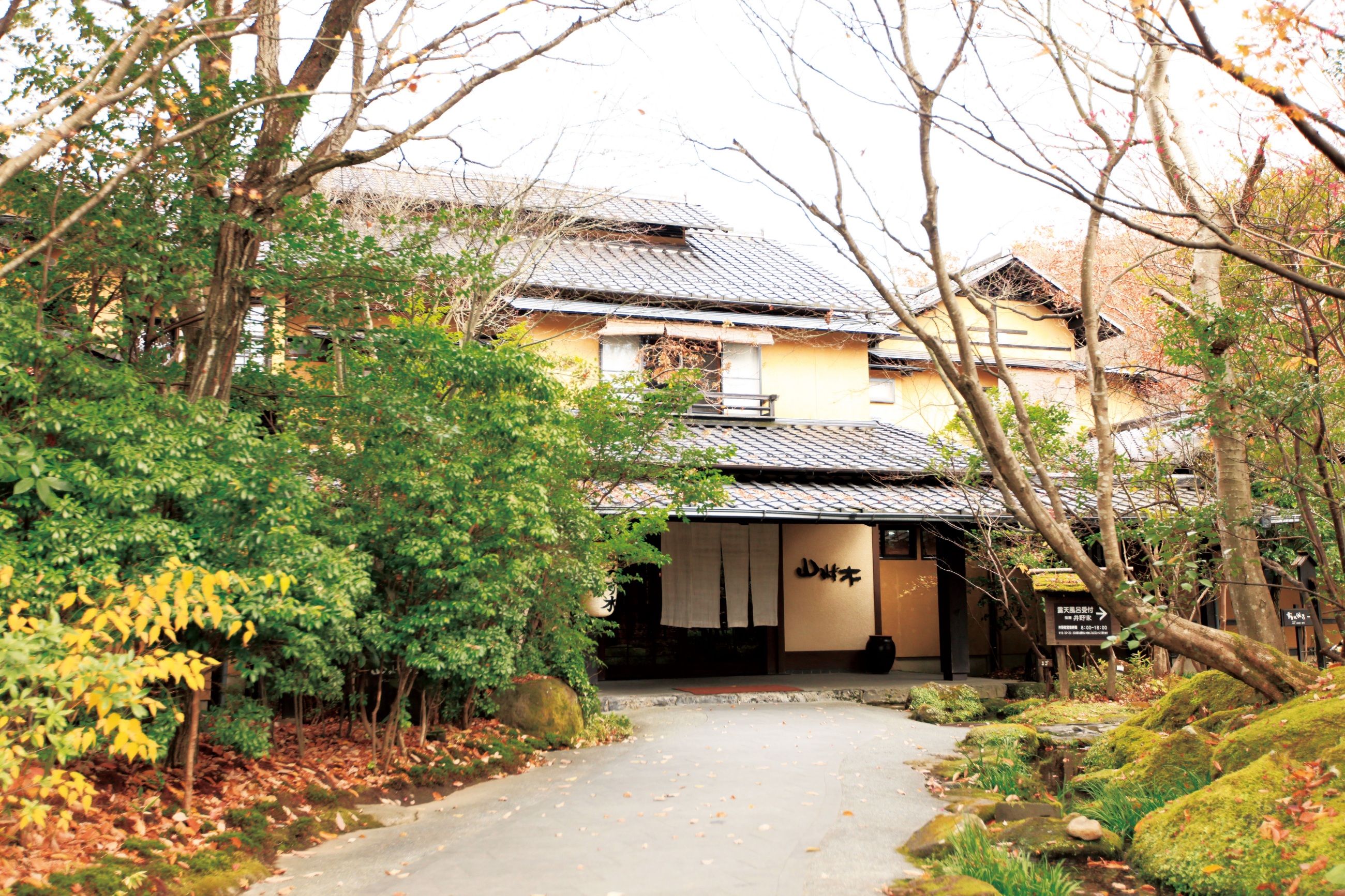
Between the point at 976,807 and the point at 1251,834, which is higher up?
the point at 1251,834

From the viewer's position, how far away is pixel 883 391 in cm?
1772

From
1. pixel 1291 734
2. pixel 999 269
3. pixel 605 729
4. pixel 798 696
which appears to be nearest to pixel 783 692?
pixel 798 696

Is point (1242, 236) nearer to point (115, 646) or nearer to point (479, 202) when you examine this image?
point (115, 646)

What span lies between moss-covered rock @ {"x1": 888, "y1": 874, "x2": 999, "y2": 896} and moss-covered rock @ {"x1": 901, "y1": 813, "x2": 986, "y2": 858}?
1.62ft

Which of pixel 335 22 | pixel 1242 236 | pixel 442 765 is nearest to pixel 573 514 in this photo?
pixel 442 765

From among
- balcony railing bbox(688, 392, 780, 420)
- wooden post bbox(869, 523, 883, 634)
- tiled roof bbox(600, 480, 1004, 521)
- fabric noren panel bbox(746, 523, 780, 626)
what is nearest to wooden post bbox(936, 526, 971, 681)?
tiled roof bbox(600, 480, 1004, 521)

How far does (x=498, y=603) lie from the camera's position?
768 cm

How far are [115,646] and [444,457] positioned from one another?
9.43 feet

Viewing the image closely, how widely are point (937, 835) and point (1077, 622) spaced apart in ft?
21.0

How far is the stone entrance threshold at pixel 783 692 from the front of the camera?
12430mm

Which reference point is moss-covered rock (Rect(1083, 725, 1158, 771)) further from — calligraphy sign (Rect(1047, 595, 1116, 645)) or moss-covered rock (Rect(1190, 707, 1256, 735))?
calligraphy sign (Rect(1047, 595, 1116, 645))

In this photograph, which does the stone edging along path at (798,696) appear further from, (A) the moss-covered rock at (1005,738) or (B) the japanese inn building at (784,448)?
(A) the moss-covered rock at (1005,738)

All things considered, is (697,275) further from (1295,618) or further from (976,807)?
(976,807)

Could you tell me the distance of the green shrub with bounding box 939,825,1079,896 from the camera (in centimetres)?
439
